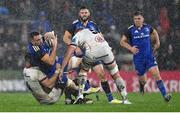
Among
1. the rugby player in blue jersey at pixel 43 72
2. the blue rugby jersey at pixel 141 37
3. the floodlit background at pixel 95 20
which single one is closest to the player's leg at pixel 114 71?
the rugby player in blue jersey at pixel 43 72

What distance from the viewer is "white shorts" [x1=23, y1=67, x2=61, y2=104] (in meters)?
16.0

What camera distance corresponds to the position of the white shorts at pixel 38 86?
16.0 m

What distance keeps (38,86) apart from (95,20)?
10.6m

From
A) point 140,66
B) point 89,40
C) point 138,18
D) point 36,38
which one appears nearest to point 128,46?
point 138,18

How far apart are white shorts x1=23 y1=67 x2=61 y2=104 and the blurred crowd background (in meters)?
8.95

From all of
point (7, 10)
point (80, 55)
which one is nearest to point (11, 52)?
point (7, 10)

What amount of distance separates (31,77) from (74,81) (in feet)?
4.55

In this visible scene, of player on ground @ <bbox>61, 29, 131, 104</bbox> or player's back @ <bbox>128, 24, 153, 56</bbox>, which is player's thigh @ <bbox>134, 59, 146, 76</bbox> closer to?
player's back @ <bbox>128, 24, 153, 56</bbox>

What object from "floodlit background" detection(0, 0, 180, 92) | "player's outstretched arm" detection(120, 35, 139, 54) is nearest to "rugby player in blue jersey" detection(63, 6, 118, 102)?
"player's outstretched arm" detection(120, 35, 139, 54)

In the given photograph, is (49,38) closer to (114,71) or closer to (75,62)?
(114,71)

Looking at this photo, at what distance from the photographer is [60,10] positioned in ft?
87.1

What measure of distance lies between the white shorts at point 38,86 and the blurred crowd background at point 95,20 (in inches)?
352

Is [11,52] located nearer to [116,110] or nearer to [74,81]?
[74,81]

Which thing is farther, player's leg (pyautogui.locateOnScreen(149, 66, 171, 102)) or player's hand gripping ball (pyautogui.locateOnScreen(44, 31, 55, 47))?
player's leg (pyautogui.locateOnScreen(149, 66, 171, 102))
